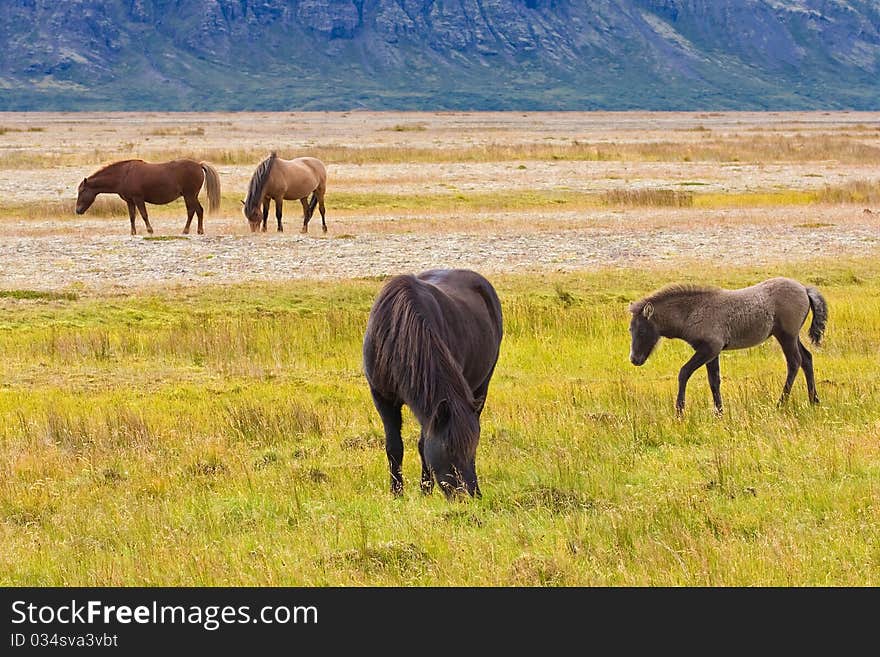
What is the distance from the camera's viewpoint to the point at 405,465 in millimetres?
10352

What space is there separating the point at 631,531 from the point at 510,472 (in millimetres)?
2118

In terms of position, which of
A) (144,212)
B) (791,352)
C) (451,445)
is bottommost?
(144,212)

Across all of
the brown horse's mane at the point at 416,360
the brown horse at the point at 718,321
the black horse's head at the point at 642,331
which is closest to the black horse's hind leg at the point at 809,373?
the brown horse at the point at 718,321

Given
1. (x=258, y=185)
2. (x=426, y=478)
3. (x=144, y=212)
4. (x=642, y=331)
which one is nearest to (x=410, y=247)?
(x=258, y=185)

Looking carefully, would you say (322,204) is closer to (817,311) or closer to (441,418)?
(817,311)

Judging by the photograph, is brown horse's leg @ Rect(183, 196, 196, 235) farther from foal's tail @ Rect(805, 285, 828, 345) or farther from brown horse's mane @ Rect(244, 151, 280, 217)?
foal's tail @ Rect(805, 285, 828, 345)

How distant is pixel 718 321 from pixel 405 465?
14.2ft

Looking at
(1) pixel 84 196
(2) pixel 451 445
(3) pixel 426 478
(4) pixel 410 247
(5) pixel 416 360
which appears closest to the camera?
(2) pixel 451 445

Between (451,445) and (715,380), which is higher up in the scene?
(451,445)

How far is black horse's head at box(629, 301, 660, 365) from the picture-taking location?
1268 centimetres

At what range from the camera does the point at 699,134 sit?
3526 inches

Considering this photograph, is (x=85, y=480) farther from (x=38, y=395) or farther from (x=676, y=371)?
(x=676, y=371)
